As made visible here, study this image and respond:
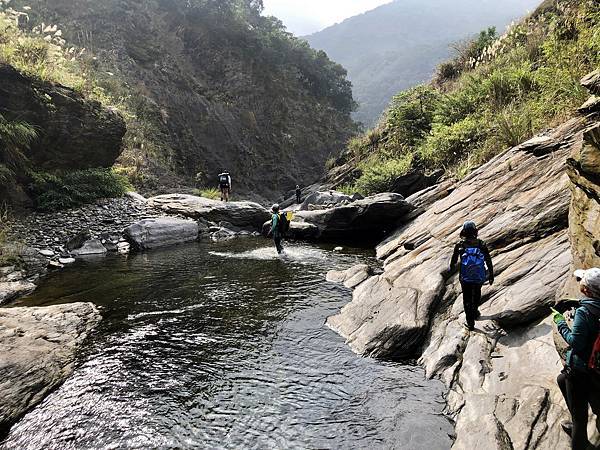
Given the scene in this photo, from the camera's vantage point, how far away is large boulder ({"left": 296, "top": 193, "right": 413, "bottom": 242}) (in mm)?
16406

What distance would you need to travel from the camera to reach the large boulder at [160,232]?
17828mm

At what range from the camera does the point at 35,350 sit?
717 centimetres

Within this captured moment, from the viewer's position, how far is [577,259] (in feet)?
17.0

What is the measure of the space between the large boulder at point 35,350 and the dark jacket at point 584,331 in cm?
727

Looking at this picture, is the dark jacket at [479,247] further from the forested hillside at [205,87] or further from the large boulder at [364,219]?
the forested hillside at [205,87]

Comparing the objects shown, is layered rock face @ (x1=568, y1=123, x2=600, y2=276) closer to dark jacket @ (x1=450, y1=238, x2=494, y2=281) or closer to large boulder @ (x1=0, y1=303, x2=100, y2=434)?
dark jacket @ (x1=450, y1=238, x2=494, y2=281)

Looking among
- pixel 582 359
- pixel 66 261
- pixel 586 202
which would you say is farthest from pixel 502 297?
pixel 66 261

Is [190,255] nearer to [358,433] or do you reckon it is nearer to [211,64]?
[358,433]

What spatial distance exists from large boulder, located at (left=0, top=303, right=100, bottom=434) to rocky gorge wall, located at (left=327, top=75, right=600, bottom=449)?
535 centimetres

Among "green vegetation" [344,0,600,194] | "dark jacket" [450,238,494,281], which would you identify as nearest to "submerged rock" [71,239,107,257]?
"green vegetation" [344,0,600,194]

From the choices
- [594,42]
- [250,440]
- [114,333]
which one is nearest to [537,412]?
[250,440]

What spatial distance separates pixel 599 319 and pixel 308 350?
16.3 ft

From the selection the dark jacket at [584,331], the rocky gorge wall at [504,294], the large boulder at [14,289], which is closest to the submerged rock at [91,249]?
Result: the large boulder at [14,289]

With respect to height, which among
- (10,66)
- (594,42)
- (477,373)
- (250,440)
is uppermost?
(10,66)
